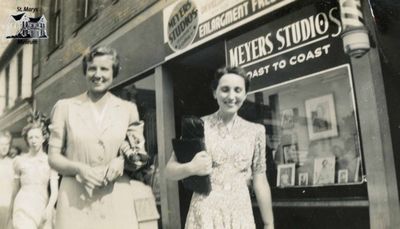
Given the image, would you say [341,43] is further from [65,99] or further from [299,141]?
[65,99]

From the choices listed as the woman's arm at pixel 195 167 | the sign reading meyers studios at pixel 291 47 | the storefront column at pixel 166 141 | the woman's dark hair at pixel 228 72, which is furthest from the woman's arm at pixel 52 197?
the sign reading meyers studios at pixel 291 47

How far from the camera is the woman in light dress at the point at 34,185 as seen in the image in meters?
1.99

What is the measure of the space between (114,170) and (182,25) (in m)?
0.64

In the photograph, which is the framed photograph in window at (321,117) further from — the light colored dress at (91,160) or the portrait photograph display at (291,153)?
the light colored dress at (91,160)

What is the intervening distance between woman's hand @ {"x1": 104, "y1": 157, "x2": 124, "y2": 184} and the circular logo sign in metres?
0.53

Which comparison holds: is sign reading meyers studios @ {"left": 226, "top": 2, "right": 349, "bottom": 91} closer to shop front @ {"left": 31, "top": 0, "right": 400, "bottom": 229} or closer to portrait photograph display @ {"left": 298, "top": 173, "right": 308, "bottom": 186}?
shop front @ {"left": 31, "top": 0, "right": 400, "bottom": 229}

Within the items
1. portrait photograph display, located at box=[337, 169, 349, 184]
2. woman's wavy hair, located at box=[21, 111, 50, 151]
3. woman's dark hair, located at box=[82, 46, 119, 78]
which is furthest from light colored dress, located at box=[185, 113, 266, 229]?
woman's wavy hair, located at box=[21, 111, 50, 151]

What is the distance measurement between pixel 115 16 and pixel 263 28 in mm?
850

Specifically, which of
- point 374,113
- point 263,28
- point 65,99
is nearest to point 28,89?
point 65,99

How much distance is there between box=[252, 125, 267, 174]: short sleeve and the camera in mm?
1483

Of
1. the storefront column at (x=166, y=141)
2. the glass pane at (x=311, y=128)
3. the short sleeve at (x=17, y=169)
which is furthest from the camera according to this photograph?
the short sleeve at (x=17, y=169)

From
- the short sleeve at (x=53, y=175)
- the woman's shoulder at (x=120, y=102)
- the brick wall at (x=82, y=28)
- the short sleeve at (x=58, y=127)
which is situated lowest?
the short sleeve at (x=53, y=175)

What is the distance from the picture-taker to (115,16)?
2.03m

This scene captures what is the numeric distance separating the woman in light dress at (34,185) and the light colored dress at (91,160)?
0.99ft
